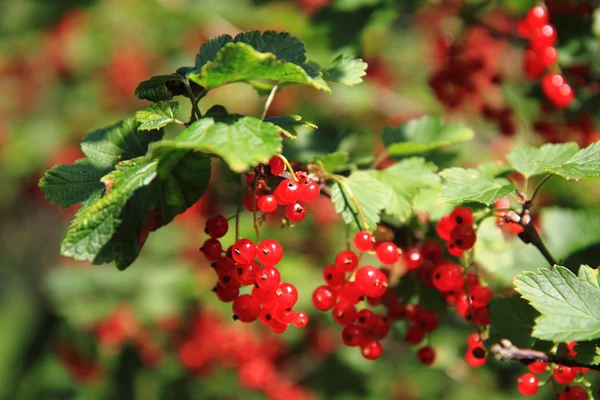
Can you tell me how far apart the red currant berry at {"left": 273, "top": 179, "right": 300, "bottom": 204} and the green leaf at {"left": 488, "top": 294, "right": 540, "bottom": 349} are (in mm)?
678

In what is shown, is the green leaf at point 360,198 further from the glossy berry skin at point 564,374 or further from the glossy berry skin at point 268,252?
the glossy berry skin at point 564,374

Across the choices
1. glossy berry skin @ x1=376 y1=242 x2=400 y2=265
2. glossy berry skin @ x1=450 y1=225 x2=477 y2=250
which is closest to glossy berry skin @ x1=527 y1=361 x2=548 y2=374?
glossy berry skin @ x1=450 y1=225 x2=477 y2=250

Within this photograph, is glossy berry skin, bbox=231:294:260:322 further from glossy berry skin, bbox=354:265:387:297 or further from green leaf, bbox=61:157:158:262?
green leaf, bbox=61:157:158:262

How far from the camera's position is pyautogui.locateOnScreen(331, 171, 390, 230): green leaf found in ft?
5.11

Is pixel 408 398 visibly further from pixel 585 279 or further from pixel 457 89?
pixel 585 279

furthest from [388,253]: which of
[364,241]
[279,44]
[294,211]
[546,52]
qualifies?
[546,52]

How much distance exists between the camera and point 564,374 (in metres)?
1.44

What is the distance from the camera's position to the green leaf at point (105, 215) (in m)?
1.31

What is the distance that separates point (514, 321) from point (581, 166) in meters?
0.47

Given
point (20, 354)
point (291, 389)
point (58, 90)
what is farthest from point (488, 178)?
point (20, 354)

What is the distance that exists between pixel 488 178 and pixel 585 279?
0.38 m

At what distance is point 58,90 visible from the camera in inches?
238

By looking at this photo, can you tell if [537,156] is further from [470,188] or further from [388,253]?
[388,253]

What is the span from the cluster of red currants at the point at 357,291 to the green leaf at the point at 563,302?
39 cm
